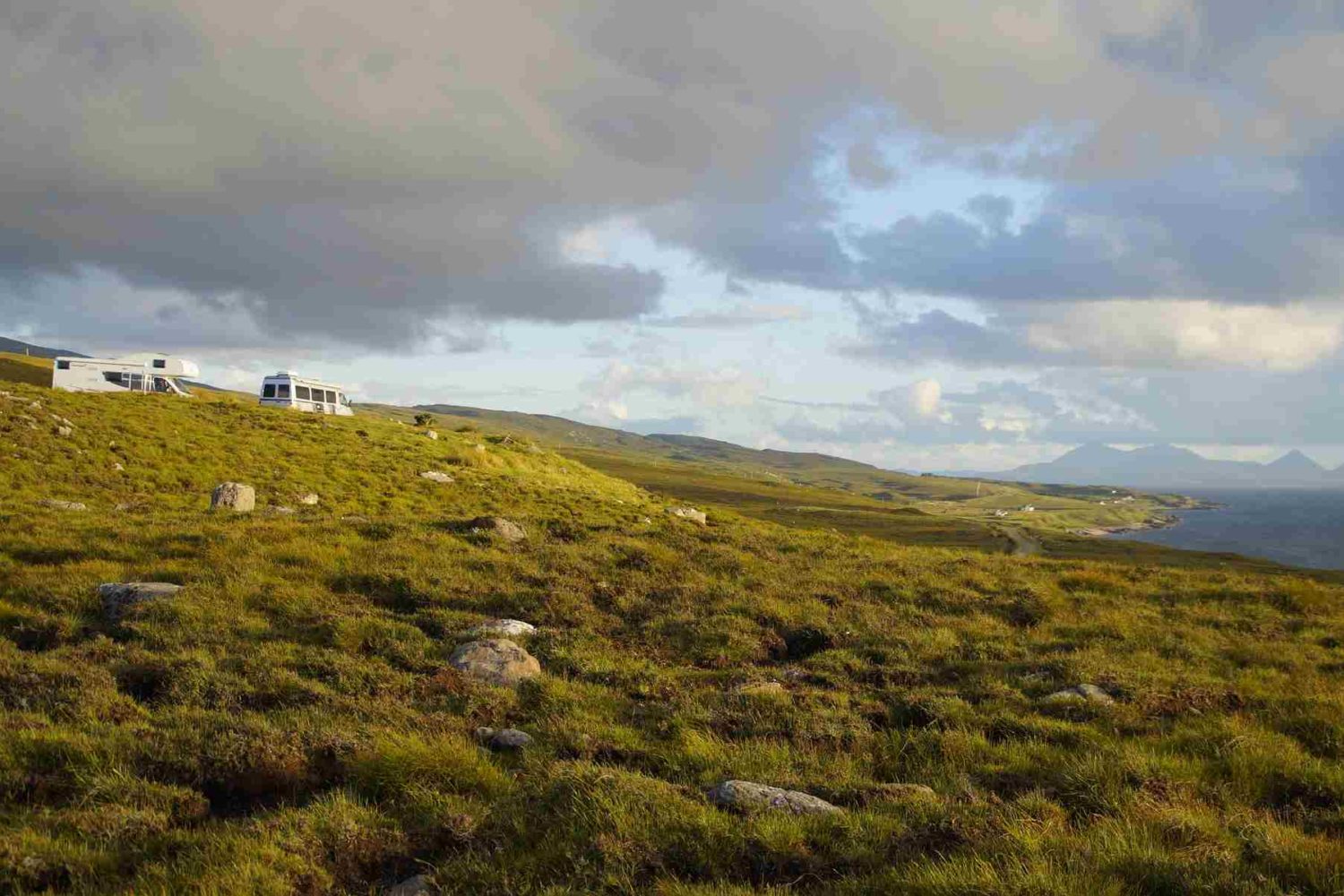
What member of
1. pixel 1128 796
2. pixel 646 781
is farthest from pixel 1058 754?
pixel 646 781

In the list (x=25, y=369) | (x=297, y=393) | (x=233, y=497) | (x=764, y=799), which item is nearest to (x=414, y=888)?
(x=764, y=799)

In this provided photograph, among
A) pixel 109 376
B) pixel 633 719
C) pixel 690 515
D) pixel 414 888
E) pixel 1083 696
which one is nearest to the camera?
pixel 414 888

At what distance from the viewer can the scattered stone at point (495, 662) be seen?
36.2 ft

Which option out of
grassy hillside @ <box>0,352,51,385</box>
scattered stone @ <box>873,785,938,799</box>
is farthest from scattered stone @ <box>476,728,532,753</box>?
grassy hillside @ <box>0,352,51,385</box>

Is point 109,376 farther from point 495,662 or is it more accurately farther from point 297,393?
point 495,662

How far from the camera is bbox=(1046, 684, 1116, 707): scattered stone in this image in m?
11.1

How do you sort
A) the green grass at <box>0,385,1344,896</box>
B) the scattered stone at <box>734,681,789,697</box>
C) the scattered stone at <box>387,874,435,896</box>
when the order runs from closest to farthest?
the scattered stone at <box>387,874,435,896</box> → the green grass at <box>0,385,1344,896</box> → the scattered stone at <box>734,681,789,697</box>

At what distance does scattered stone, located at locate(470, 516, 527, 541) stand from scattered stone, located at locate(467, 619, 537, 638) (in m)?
6.29

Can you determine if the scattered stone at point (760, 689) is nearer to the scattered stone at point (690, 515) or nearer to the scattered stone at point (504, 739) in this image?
the scattered stone at point (504, 739)

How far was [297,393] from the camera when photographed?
65.8 meters

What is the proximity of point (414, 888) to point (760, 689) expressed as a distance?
20.0 feet

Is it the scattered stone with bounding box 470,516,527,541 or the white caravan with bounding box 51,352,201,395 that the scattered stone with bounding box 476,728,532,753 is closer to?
the scattered stone with bounding box 470,516,527,541

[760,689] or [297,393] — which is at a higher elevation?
[297,393]

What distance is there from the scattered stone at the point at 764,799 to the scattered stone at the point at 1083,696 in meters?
5.51
